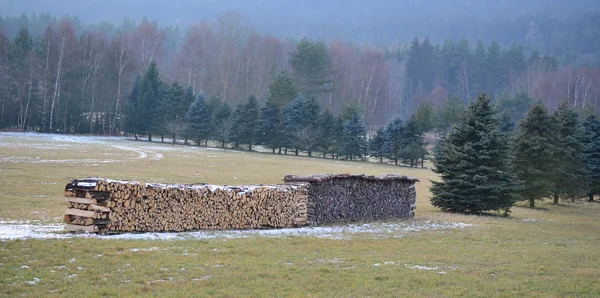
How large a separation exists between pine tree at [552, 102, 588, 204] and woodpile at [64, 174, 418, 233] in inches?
790

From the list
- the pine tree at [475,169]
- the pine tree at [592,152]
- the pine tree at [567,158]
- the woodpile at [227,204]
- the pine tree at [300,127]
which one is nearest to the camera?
the woodpile at [227,204]

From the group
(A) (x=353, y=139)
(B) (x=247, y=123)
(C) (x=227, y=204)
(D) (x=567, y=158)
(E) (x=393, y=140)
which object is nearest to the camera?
(C) (x=227, y=204)

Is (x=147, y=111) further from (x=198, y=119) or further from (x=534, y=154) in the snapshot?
(x=534, y=154)

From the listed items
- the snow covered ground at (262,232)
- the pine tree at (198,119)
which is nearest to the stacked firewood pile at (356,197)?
the snow covered ground at (262,232)

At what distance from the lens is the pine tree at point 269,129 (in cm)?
8438

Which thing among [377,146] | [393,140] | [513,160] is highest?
[393,140]

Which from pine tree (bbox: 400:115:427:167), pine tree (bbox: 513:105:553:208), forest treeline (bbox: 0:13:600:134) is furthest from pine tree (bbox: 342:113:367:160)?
Result: pine tree (bbox: 513:105:553:208)

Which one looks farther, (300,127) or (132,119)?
(132,119)

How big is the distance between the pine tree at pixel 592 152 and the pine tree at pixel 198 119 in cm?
5153

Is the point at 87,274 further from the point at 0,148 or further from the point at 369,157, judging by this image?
the point at 369,157

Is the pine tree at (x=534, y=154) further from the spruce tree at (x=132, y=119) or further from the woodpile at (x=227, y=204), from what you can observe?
the spruce tree at (x=132, y=119)

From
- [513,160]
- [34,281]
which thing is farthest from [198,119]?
[34,281]

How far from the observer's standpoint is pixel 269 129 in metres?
84.9

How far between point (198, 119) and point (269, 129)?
10.4m
